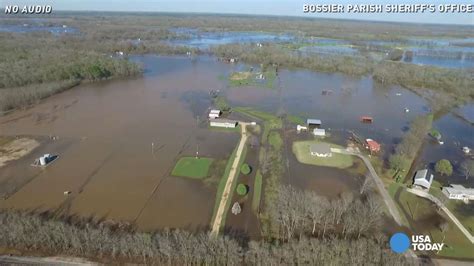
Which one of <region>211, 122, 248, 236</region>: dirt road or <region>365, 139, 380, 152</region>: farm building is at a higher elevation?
<region>365, 139, 380, 152</region>: farm building

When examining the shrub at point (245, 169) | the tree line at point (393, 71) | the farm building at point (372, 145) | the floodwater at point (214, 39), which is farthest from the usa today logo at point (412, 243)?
the floodwater at point (214, 39)

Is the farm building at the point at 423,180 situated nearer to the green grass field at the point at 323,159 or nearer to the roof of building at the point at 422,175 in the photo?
the roof of building at the point at 422,175

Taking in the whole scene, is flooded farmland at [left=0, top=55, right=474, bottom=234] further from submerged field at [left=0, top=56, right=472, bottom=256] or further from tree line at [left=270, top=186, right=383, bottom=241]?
tree line at [left=270, top=186, right=383, bottom=241]

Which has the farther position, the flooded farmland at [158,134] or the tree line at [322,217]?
the flooded farmland at [158,134]

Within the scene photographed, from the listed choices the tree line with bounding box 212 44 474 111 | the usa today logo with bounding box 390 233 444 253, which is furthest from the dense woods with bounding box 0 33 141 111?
Result: the usa today logo with bounding box 390 233 444 253

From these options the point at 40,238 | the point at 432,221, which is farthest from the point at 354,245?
the point at 40,238

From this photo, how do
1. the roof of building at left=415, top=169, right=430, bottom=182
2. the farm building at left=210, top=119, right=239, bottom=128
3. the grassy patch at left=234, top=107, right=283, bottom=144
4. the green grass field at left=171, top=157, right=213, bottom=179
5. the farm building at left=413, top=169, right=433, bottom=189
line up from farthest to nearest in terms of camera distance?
the farm building at left=210, top=119, right=239, bottom=128 < the grassy patch at left=234, top=107, right=283, bottom=144 < the green grass field at left=171, top=157, right=213, bottom=179 < the roof of building at left=415, top=169, right=430, bottom=182 < the farm building at left=413, top=169, right=433, bottom=189

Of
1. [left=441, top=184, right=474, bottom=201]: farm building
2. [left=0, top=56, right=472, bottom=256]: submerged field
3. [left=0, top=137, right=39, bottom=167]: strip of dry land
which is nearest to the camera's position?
[left=0, top=56, right=472, bottom=256]: submerged field
